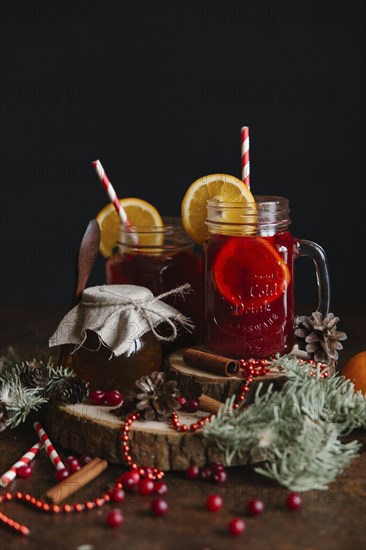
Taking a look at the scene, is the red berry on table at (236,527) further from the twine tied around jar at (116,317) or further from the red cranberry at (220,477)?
the twine tied around jar at (116,317)

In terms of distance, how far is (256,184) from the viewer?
2.85m

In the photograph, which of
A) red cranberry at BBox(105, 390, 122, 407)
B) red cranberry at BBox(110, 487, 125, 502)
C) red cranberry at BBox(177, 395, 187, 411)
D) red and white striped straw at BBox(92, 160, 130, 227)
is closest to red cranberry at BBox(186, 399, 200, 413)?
red cranberry at BBox(177, 395, 187, 411)

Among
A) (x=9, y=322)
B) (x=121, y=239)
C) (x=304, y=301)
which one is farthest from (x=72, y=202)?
(x=121, y=239)

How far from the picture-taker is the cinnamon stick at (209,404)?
154 centimetres

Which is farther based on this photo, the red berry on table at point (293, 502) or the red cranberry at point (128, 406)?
the red cranberry at point (128, 406)

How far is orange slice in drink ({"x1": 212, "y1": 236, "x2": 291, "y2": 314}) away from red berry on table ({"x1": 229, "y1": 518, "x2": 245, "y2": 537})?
0.52 m

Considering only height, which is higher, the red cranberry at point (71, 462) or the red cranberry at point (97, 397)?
the red cranberry at point (97, 397)

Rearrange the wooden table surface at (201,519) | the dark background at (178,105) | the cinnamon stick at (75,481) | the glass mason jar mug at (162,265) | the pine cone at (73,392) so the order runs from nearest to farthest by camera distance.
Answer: the wooden table surface at (201,519) < the cinnamon stick at (75,481) < the pine cone at (73,392) < the glass mason jar mug at (162,265) < the dark background at (178,105)

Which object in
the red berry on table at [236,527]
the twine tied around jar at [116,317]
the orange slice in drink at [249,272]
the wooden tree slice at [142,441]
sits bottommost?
the red berry on table at [236,527]

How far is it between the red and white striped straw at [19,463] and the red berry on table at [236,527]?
397 mm

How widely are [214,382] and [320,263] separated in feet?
1.24

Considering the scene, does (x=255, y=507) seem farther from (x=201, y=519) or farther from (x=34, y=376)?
(x=34, y=376)

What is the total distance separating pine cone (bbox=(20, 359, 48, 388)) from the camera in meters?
1.69

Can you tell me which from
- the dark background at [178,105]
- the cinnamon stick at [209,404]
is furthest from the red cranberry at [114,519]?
the dark background at [178,105]
